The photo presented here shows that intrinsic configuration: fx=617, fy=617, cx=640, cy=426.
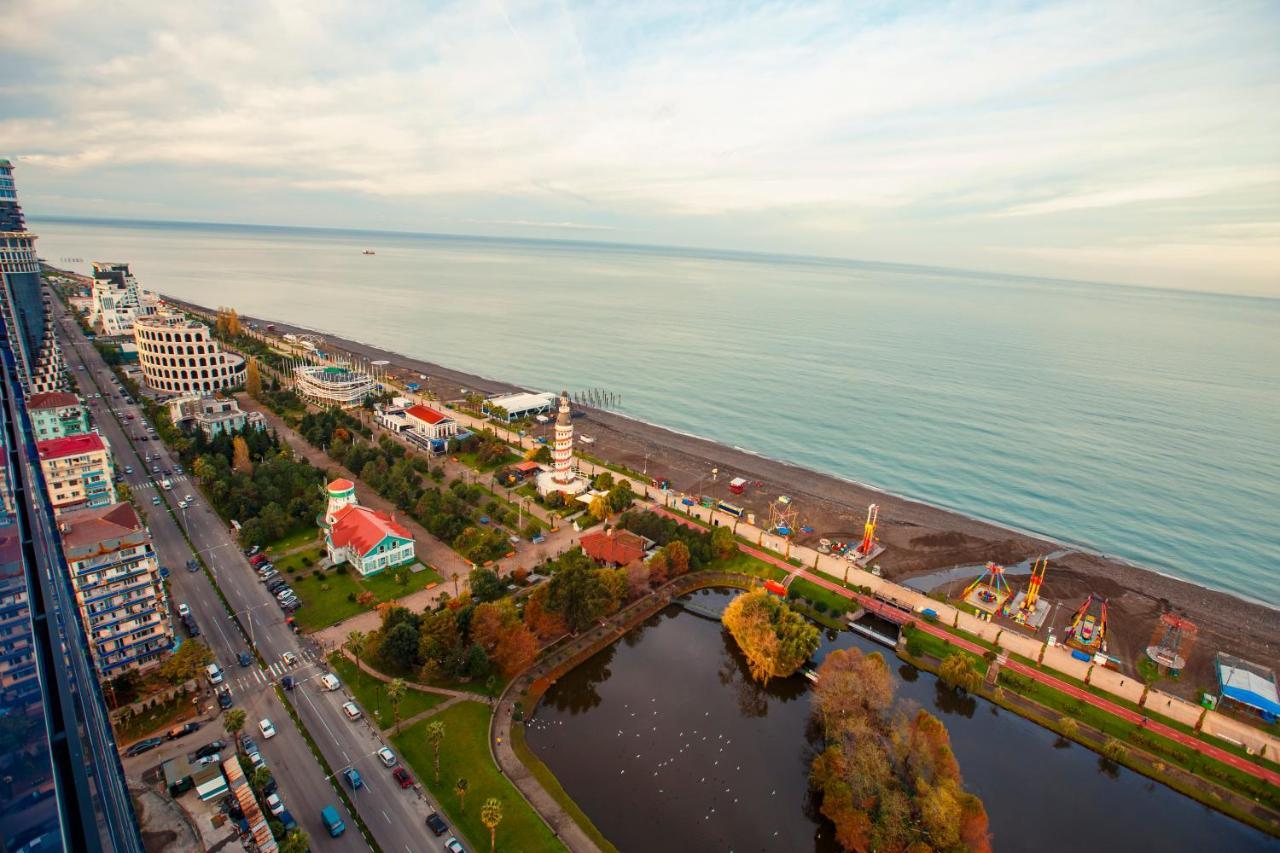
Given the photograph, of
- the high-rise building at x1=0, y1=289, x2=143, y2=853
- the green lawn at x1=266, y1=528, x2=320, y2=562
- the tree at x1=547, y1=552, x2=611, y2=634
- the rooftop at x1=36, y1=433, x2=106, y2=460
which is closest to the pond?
the tree at x1=547, y1=552, x2=611, y2=634

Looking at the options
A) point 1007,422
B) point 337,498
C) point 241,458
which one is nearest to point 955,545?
point 1007,422

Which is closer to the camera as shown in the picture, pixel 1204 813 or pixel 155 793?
pixel 155 793

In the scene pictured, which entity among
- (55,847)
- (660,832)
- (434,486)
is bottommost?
(660,832)

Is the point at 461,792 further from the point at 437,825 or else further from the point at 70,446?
the point at 70,446

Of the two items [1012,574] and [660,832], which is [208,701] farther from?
[1012,574]

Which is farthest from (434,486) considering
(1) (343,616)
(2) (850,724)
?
(2) (850,724)

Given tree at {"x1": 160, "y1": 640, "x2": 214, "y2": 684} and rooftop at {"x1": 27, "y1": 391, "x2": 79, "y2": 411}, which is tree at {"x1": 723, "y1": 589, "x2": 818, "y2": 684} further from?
rooftop at {"x1": 27, "y1": 391, "x2": 79, "y2": 411}
